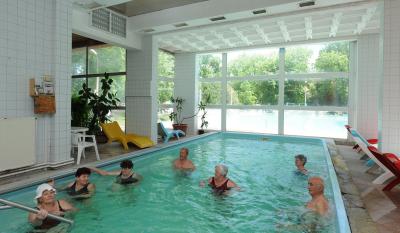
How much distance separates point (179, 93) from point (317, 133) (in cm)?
554

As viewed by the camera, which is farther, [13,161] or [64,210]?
[13,161]

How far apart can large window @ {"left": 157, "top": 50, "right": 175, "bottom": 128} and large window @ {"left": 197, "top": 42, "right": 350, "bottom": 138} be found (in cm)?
123

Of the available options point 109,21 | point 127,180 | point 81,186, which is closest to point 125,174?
point 127,180

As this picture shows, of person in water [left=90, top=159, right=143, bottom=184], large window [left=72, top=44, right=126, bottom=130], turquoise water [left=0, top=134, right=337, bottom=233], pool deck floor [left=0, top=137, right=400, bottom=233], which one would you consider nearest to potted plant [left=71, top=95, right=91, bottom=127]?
large window [left=72, top=44, right=126, bottom=130]

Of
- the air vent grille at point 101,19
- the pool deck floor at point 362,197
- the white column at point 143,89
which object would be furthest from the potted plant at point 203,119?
the pool deck floor at point 362,197

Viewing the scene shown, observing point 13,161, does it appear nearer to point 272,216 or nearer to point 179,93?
point 272,216

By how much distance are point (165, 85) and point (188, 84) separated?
957 mm

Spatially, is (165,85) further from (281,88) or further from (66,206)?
(66,206)

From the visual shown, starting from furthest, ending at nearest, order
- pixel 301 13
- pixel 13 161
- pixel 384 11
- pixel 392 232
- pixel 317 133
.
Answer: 1. pixel 317 133
2. pixel 301 13
3. pixel 384 11
4. pixel 13 161
5. pixel 392 232

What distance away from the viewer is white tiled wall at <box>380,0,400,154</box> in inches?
189

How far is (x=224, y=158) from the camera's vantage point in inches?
241

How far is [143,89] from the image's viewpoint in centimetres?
785

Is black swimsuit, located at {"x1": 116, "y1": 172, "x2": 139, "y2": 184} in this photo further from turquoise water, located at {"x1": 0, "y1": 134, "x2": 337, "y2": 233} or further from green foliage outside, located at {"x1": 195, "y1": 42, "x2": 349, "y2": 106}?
green foliage outside, located at {"x1": 195, "y1": 42, "x2": 349, "y2": 106}

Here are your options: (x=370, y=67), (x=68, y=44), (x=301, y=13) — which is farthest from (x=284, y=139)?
(x=68, y=44)
